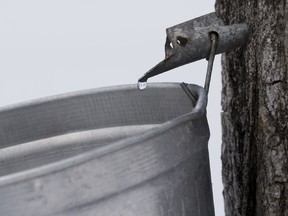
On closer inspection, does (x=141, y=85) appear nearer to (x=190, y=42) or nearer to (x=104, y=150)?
(x=190, y=42)

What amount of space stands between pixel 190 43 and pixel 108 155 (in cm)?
34

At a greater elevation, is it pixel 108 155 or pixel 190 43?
pixel 190 43

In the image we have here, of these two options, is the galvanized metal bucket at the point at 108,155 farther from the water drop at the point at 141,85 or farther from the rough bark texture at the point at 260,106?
the rough bark texture at the point at 260,106

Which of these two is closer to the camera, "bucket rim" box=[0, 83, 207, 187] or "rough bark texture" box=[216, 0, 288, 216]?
"bucket rim" box=[0, 83, 207, 187]

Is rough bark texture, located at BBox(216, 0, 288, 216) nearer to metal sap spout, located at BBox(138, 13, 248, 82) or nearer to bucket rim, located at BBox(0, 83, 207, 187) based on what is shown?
metal sap spout, located at BBox(138, 13, 248, 82)

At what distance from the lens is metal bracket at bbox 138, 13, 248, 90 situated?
131cm

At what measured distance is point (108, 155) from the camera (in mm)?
1054

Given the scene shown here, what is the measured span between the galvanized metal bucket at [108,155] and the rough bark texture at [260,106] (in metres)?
0.15

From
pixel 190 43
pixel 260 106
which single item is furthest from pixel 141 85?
pixel 260 106

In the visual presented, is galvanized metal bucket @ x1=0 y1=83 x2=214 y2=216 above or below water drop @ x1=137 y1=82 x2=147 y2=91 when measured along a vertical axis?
below

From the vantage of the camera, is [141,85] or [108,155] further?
[141,85]

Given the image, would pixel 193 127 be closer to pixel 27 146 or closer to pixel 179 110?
pixel 179 110

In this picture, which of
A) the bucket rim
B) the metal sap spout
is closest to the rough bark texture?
the metal sap spout

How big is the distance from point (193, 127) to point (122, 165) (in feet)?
0.52
